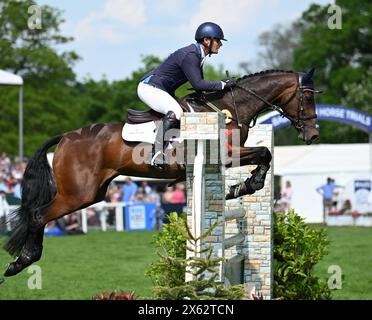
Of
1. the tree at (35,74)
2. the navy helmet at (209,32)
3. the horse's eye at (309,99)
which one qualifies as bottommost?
the horse's eye at (309,99)

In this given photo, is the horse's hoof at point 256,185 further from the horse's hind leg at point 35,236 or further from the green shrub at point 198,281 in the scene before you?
the horse's hind leg at point 35,236

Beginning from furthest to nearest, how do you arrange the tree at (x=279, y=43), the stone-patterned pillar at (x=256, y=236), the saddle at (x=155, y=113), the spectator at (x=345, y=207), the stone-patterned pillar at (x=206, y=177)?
1. the tree at (x=279, y=43)
2. the spectator at (x=345, y=207)
3. the saddle at (x=155, y=113)
4. the stone-patterned pillar at (x=256, y=236)
5. the stone-patterned pillar at (x=206, y=177)

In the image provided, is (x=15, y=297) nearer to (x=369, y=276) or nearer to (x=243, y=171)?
(x=243, y=171)

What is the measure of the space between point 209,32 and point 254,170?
1135 mm

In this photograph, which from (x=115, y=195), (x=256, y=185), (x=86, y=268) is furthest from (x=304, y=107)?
(x=115, y=195)

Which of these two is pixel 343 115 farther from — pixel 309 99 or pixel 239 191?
pixel 239 191

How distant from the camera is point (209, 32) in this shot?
21.7 ft

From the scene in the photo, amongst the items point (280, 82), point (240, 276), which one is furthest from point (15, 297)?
point (280, 82)

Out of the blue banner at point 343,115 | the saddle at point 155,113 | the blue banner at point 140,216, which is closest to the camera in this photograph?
the saddle at point 155,113

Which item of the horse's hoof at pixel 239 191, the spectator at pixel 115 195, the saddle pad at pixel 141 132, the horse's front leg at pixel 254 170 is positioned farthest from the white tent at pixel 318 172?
the horse's hoof at pixel 239 191

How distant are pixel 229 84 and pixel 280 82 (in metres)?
0.53

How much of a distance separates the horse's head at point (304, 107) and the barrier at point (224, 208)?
43 cm

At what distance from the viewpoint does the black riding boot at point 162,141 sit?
6.83m

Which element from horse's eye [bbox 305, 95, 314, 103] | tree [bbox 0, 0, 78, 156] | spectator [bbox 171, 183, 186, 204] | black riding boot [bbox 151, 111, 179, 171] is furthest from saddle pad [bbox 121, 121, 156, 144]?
tree [bbox 0, 0, 78, 156]
